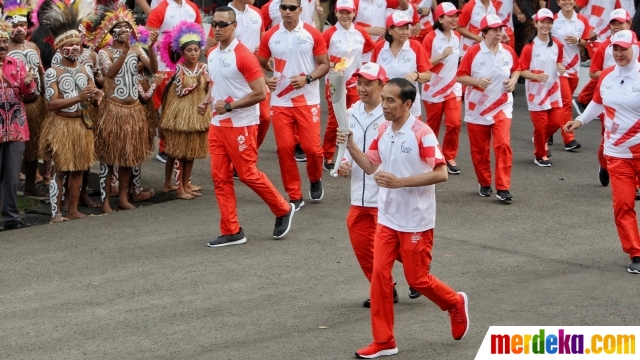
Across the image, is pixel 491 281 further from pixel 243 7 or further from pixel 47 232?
pixel 243 7

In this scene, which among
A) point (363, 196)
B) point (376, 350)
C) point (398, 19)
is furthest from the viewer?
point (398, 19)

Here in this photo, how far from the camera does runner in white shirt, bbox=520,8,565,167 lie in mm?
14078

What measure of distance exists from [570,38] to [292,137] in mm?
4765

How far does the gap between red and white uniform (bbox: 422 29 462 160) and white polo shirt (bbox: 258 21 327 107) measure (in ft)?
6.24

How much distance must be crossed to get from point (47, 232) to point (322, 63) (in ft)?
11.0

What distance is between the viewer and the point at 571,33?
49.4ft

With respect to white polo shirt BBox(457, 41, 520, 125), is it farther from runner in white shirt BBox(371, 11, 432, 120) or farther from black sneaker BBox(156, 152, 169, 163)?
black sneaker BBox(156, 152, 169, 163)

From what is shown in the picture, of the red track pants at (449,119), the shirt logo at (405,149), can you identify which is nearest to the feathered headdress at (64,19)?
the red track pants at (449,119)

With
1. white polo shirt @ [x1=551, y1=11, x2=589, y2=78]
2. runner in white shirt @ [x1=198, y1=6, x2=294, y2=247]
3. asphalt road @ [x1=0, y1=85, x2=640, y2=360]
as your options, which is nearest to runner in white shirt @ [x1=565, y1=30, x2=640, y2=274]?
asphalt road @ [x1=0, y1=85, x2=640, y2=360]

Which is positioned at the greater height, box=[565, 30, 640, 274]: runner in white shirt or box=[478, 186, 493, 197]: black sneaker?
box=[565, 30, 640, 274]: runner in white shirt

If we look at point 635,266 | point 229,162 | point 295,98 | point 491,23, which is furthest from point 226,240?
point 491,23

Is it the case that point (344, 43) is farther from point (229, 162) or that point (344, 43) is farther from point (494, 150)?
point (229, 162)

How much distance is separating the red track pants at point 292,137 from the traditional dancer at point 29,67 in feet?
8.15

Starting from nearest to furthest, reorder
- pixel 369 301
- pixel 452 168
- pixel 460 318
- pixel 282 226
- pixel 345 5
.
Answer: pixel 460 318, pixel 369 301, pixel 282 226, pixel 345 5, pixel 452 168
